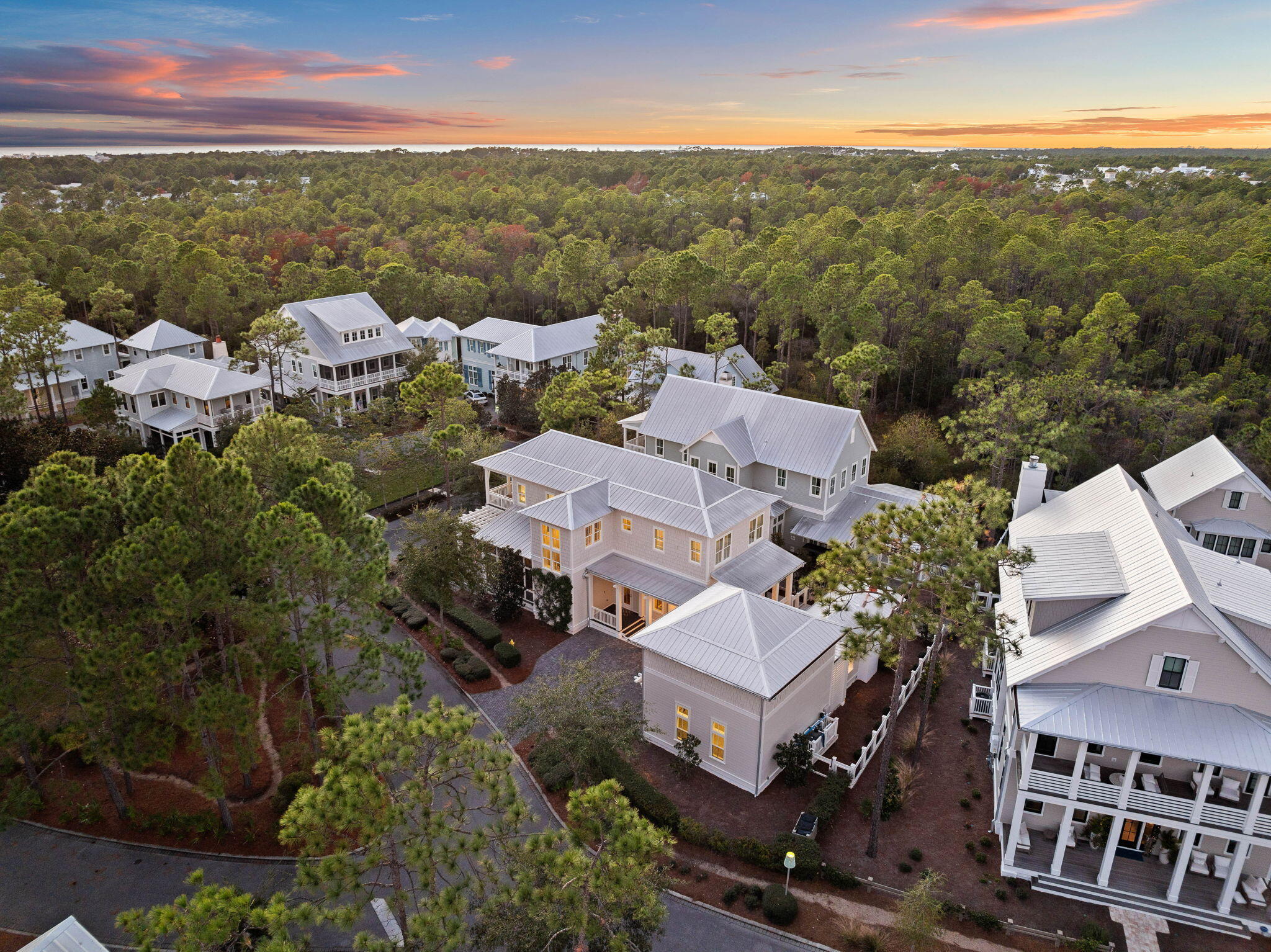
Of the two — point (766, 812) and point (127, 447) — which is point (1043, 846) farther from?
point (127, 447)

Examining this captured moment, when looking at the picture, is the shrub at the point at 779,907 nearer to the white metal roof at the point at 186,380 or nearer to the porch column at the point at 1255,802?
the porch column at the point at 1255,802

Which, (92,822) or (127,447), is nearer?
(92,822)

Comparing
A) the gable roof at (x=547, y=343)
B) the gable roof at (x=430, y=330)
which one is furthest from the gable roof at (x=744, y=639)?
the gable roof at (x=430, y=330)

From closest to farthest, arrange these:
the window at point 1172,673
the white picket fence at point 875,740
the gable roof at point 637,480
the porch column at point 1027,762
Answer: the window at point 1172,673, the porch column at point 1027,762, the white picket fence at point 875,740, the gable roof at point 637,480

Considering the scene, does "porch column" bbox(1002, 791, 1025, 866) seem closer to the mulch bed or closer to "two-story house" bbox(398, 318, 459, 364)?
the mulch bed

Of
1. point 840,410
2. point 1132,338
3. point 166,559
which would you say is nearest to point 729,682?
point 166,559

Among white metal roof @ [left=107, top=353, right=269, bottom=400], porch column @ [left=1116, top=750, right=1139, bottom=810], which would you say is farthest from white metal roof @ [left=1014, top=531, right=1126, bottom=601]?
white metal roof @ [left=107, top=353, right=269, bottom=400]

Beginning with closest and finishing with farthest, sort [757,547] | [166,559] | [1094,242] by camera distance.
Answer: [166,559] → [757,547] → [1094,242]
